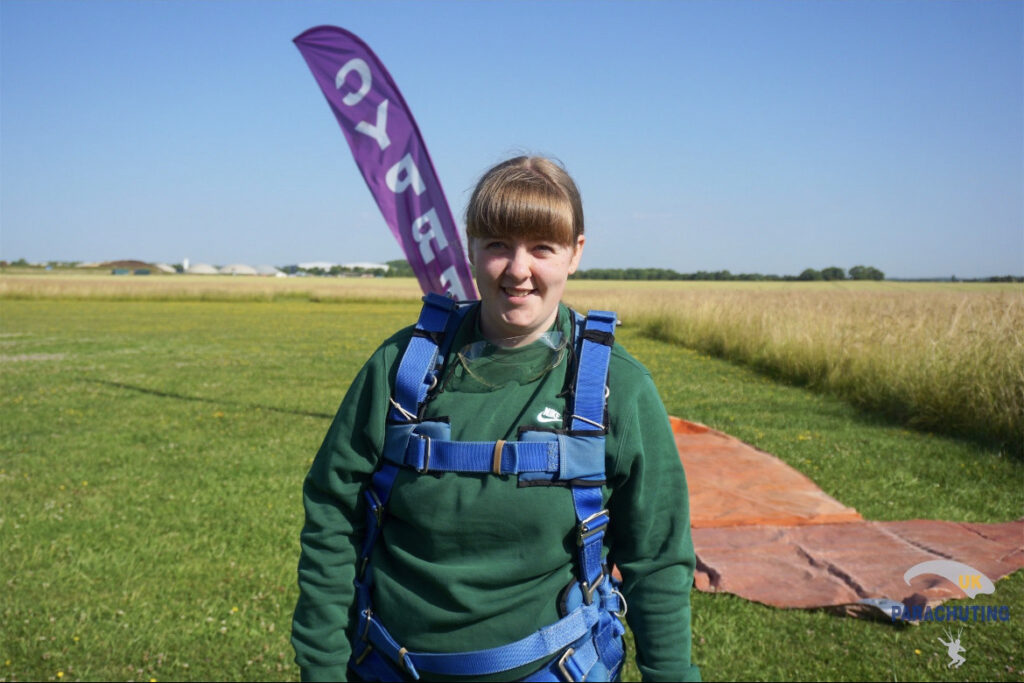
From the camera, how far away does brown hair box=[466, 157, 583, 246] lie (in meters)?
1.65

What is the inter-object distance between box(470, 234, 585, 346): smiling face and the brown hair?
1.0 inches

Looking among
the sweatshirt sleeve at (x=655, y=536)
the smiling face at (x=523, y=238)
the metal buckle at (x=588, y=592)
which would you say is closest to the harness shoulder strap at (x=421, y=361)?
the smiling face at (x=523, y=238)

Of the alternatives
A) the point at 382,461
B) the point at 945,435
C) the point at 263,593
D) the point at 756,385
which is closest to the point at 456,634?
the point at 382,461

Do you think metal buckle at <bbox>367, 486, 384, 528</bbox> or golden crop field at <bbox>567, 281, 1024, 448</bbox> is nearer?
metal buckle at <bbox>367, 486, 384, 528</bbox>

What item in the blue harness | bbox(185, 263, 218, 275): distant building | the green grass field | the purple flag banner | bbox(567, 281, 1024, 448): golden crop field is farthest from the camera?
bbox(185, 263, 218, 275): distant building

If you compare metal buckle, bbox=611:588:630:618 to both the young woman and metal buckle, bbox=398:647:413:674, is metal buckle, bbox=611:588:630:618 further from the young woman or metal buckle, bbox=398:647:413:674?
metal buckle, bbox=398:647:413:674

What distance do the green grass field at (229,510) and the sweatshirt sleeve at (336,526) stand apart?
6.68 feet

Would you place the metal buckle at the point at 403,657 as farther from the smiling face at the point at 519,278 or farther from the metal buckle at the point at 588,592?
the smiling face at the point at 519,278

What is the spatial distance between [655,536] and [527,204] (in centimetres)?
83

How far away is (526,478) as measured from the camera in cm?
160

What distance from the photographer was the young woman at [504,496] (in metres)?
1.61

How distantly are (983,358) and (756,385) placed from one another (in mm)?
4555

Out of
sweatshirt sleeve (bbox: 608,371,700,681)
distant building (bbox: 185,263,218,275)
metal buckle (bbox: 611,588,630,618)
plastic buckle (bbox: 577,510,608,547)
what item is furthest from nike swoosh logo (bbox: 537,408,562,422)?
distant building (bbox: 185,263,218,275)

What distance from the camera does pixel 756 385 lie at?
487 inches
